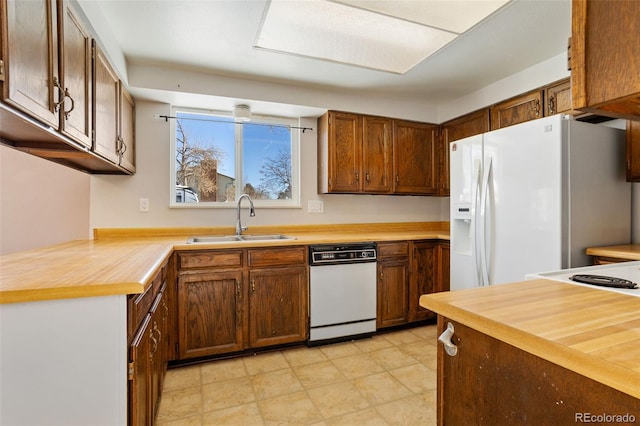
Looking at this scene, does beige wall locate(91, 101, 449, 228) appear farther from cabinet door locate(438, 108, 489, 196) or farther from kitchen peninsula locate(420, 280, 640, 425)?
kitchen peninsula locate(420, 280, 640, 425)

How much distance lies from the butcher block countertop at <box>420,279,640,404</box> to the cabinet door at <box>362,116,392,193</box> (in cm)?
220

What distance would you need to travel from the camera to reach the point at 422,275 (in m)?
2.98

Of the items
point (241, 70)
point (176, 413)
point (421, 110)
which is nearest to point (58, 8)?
point (241, 70)

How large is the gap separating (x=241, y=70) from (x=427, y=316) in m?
2.72

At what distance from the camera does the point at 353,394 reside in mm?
1923

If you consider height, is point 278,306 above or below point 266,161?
below

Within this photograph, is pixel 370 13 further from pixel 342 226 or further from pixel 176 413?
pixel 176 413

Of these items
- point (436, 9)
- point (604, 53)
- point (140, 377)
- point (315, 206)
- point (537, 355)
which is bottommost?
point (140, 377)

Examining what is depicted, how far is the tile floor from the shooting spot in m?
1.72

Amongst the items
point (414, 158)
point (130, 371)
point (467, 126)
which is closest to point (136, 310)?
point (130, 371)

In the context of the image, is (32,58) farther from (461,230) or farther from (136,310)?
(461,230)

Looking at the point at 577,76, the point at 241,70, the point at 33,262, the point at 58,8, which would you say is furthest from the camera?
the point at 241,70

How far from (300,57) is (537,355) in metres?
2.31

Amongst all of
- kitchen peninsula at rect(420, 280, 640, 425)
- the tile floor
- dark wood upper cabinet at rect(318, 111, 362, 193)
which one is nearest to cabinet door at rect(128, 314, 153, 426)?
the tile floor
